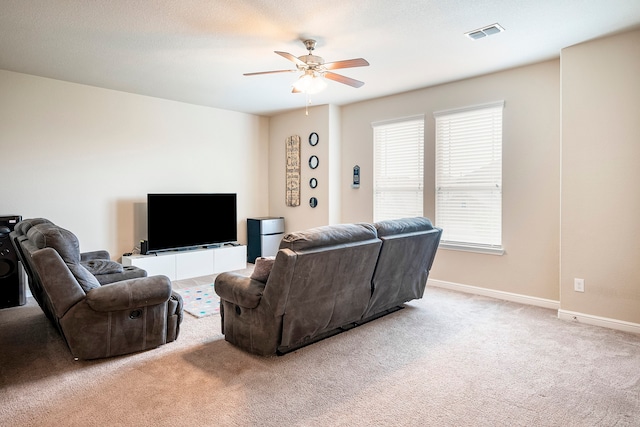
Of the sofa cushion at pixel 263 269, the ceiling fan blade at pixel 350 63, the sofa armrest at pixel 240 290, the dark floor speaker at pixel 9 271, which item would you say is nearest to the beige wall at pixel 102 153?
the dark floor speaker at pixel 9 271

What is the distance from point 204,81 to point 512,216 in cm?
409

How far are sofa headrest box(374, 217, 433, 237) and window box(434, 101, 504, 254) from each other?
1.20 meters

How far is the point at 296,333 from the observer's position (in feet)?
9.77

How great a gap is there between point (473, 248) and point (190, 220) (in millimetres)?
3965

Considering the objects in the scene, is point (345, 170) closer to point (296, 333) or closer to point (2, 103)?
point (296, 333)

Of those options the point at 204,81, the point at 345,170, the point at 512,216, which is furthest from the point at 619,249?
the point at 204,81

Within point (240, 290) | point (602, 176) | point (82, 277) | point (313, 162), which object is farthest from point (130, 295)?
point (602, 176)

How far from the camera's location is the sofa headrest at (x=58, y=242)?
2766 millimetres

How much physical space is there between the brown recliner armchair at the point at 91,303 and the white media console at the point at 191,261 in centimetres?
218

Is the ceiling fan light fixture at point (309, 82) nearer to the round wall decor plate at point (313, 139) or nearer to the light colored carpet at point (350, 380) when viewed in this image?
the light colored carpet at point (350, 380)

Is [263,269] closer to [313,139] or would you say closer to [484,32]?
[484,32]

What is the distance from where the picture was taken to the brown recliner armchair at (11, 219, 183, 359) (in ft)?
8.97

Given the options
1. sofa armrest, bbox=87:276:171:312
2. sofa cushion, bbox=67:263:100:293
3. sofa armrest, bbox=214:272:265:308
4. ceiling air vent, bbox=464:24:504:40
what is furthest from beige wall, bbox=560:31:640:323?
sofa cushion, bbox=67:263:100:293

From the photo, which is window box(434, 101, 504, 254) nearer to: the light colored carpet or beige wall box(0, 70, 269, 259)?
the light colored carpet
